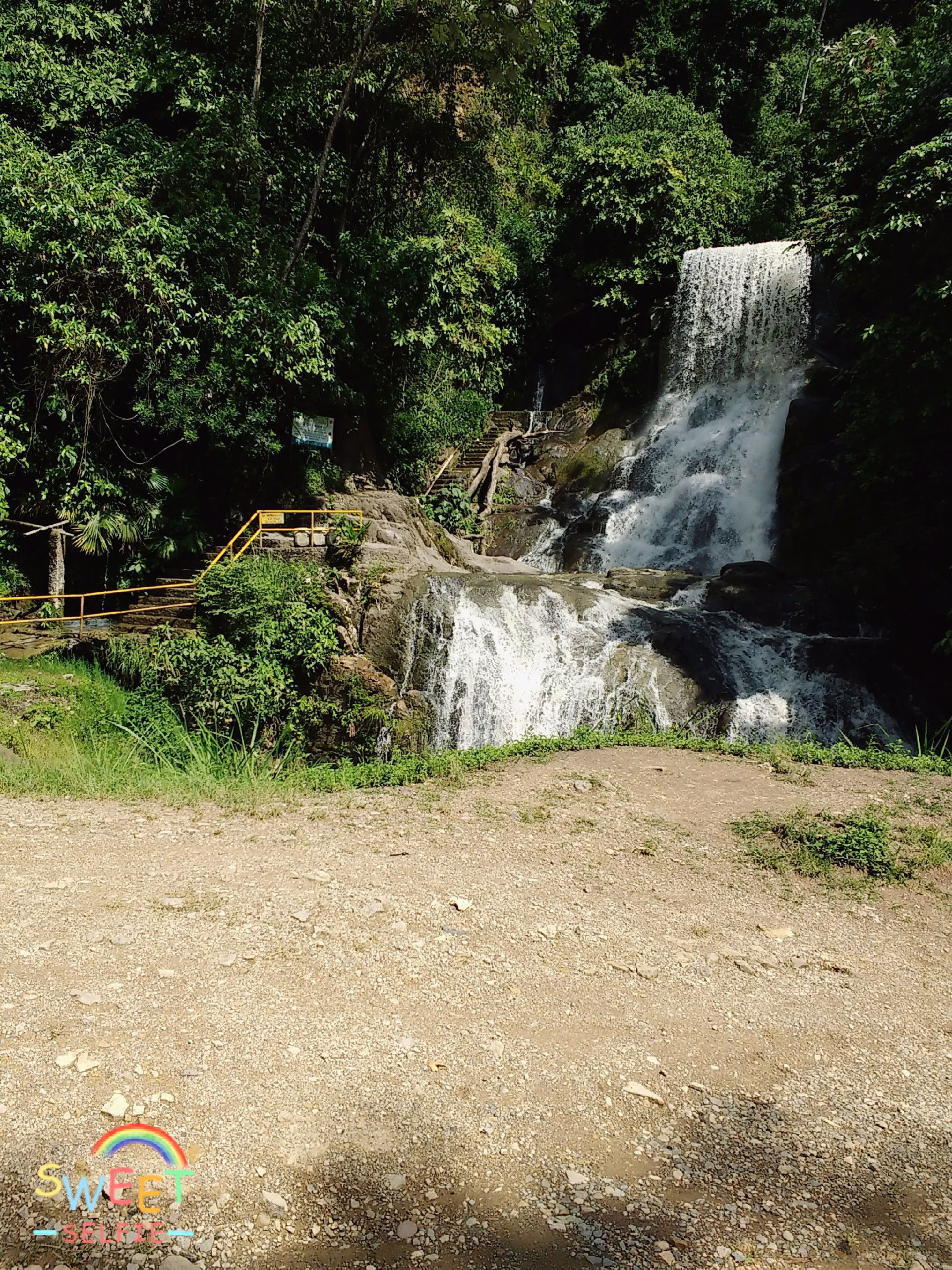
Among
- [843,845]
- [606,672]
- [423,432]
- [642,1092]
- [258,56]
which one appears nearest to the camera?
[642,1092]

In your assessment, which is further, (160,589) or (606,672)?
(160,589)

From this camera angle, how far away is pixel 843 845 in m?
6.03

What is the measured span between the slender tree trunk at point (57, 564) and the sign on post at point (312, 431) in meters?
4.48

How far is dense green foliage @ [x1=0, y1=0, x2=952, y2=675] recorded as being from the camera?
37.9ft

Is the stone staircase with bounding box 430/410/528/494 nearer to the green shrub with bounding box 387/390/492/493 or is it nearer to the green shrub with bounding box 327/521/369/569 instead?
the green shrub with bounding box 387/390/492/493

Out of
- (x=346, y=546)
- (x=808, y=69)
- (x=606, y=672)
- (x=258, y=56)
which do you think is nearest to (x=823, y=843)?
(x=606, y=672)

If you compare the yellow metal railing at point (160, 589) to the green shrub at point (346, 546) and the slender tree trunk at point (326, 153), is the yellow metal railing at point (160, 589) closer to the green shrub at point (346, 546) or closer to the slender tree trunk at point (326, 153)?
the green shrub at point (346, 546)

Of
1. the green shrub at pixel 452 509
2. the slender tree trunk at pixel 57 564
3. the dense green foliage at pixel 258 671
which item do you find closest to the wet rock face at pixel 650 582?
the dense green foliage at pixel 258 671

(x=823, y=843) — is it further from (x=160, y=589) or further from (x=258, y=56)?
(x=258, y=56)

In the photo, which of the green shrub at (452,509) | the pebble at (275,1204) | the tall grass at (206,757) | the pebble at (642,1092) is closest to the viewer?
the pebble at (275,1204)

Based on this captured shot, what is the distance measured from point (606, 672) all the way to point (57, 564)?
882 centimetres

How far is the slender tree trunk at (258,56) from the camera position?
13598 millimetres

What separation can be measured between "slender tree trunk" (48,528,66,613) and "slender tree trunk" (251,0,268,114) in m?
7.58

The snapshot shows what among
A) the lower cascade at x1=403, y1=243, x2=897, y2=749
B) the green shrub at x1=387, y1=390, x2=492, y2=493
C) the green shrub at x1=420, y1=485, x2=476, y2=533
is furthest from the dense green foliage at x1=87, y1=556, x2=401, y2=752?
the green shrub at x1=420, y1=485, x2=476, y2=533
